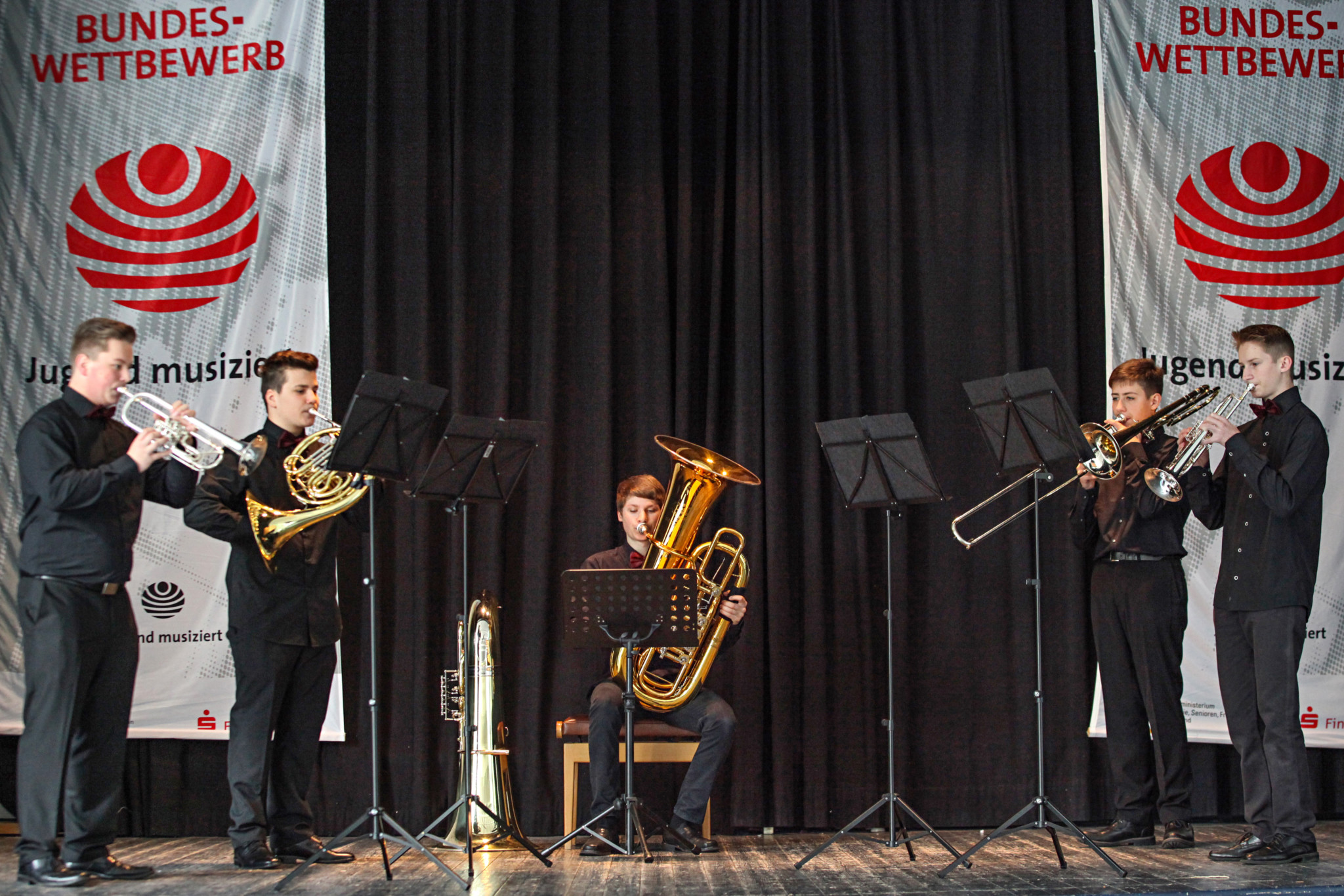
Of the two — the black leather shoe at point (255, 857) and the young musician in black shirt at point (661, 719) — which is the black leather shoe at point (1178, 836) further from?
the black leather shoe at point (255, 857)

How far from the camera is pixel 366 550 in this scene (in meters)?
5.66

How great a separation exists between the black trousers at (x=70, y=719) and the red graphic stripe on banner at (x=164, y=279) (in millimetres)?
1927

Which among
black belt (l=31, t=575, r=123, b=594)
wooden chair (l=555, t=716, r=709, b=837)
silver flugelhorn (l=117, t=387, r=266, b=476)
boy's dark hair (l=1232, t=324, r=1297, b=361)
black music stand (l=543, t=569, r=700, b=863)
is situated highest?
boy's dark hair (l=1232, t=324, r=1297, b=361)

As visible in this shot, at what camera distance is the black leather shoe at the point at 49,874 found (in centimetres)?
420

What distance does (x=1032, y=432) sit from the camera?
14.2 ft

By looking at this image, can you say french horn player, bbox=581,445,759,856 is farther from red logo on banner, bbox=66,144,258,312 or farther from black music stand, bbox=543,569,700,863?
red logo on banner, bbox=66,144,258,312

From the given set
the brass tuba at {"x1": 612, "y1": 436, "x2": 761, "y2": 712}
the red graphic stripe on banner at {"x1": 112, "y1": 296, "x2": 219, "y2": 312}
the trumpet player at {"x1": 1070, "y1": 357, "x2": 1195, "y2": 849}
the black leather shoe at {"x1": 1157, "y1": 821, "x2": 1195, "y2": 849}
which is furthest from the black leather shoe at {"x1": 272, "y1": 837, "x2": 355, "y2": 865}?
the black leather shoe at {"x1": 1157, "y1": 821, "x2": 1195, "y2": 849}

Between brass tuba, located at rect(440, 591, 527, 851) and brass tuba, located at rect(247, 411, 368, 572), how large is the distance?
75 centimetres

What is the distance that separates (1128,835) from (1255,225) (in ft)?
10.4

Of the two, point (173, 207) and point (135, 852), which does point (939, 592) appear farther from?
point (173, 207)

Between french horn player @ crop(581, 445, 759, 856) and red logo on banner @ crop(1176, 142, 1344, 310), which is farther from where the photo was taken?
red logo on banner @ crop(1176, 142, 1344, 310)

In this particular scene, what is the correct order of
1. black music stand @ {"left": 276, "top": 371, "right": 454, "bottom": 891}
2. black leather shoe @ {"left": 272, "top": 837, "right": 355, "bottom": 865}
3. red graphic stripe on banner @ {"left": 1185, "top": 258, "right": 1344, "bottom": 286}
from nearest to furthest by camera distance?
1. black music stand @ {"left": 276, "top": 371, "right": 454, "bottom": 891}
2. black leather shoe @ {"left": 272, "top": 837, "right": 355, "bottom": 865}
3. red graphic stripe on banner @ {"left": 1185, "top": 258, "right": 1344, "bottom": 286}

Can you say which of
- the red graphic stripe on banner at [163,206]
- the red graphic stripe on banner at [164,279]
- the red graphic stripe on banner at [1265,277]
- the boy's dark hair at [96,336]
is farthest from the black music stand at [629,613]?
the red graphic stripe on banner at [1265,277]

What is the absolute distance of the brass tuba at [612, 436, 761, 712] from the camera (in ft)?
15.7
